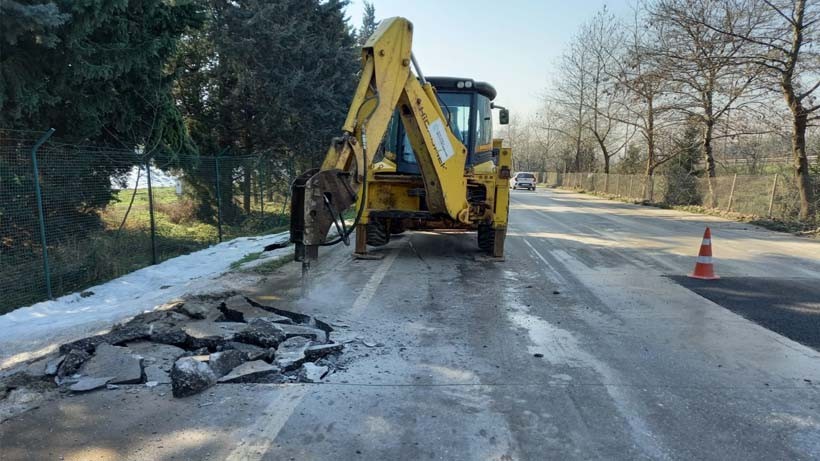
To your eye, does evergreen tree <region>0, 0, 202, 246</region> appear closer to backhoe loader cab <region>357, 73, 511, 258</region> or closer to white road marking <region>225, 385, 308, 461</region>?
backhoe loader cab <region>357, 73, 511, 258</region>

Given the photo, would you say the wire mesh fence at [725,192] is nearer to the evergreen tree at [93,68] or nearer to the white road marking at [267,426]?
the white road marking at [267,426]

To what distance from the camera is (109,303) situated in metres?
6.92

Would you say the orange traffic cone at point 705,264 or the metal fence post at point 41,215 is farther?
the orange traffic cone at point 705,264

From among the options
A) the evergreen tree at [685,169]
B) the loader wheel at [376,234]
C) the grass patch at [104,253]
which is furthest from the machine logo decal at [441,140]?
the evergreen tree at [685,169]

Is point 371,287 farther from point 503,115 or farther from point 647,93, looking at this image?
point 647,93

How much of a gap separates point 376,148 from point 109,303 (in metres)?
4.19

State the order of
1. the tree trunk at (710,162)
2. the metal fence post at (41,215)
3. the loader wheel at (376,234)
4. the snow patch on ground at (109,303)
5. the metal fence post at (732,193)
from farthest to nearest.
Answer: the tree trunk at (710,162) → the metal fence post at (732,193) → the loader wheel at (376,234) → the metal fence post at (41,215) → the snow patch on ground at (109,303)

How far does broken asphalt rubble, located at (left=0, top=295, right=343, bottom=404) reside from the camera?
161 inches

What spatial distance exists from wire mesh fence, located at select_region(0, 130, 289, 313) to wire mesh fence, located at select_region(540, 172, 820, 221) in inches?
737

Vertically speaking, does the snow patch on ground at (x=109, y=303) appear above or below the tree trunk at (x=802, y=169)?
below

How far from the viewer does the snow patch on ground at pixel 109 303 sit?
5113mm

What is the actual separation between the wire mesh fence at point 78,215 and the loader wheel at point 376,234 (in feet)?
13.0

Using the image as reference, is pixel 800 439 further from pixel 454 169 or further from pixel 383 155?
pixel 383 155

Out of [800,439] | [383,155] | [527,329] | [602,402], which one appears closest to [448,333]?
[527,329]
